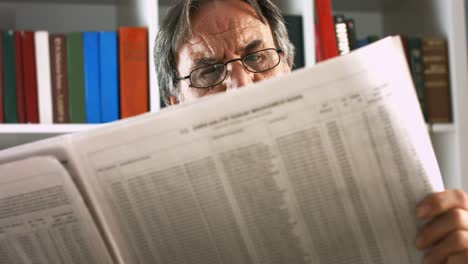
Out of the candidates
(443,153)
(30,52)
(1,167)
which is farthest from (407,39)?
(1,167)

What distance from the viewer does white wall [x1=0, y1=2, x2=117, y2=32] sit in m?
1.93

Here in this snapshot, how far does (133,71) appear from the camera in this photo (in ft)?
5.55

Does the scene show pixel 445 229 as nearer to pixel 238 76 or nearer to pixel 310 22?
pixel 238 76

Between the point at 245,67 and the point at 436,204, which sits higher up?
the point at 245,67

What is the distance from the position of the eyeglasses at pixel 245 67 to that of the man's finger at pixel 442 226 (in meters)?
0.57

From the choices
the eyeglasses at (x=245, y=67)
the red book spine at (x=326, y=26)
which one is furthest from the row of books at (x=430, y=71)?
the eyeglasses at (x=245, y=67)

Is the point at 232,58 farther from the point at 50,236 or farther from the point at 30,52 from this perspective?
the point at 30,52

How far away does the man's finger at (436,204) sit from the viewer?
63 centimetres

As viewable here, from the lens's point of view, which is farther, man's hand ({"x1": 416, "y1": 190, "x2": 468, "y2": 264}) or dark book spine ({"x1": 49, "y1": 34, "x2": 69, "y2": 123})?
dark book spine ({"x1": 49, "y1": 34, "x2": 69, "y2": 123})

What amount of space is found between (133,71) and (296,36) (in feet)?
1.61

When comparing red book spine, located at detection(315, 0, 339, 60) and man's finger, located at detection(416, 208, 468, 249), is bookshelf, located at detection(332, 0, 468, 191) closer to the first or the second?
red book spine, located at detection(315, 0, 339, 60)

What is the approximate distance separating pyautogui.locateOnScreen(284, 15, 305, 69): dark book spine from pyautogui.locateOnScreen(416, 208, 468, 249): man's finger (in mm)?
1119

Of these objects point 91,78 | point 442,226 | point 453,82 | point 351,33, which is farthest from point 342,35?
point 442,226

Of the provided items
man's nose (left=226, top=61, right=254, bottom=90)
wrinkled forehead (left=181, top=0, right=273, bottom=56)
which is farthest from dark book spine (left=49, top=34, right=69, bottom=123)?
man's nose (left=226, top=61, right=254, bottom=90)
